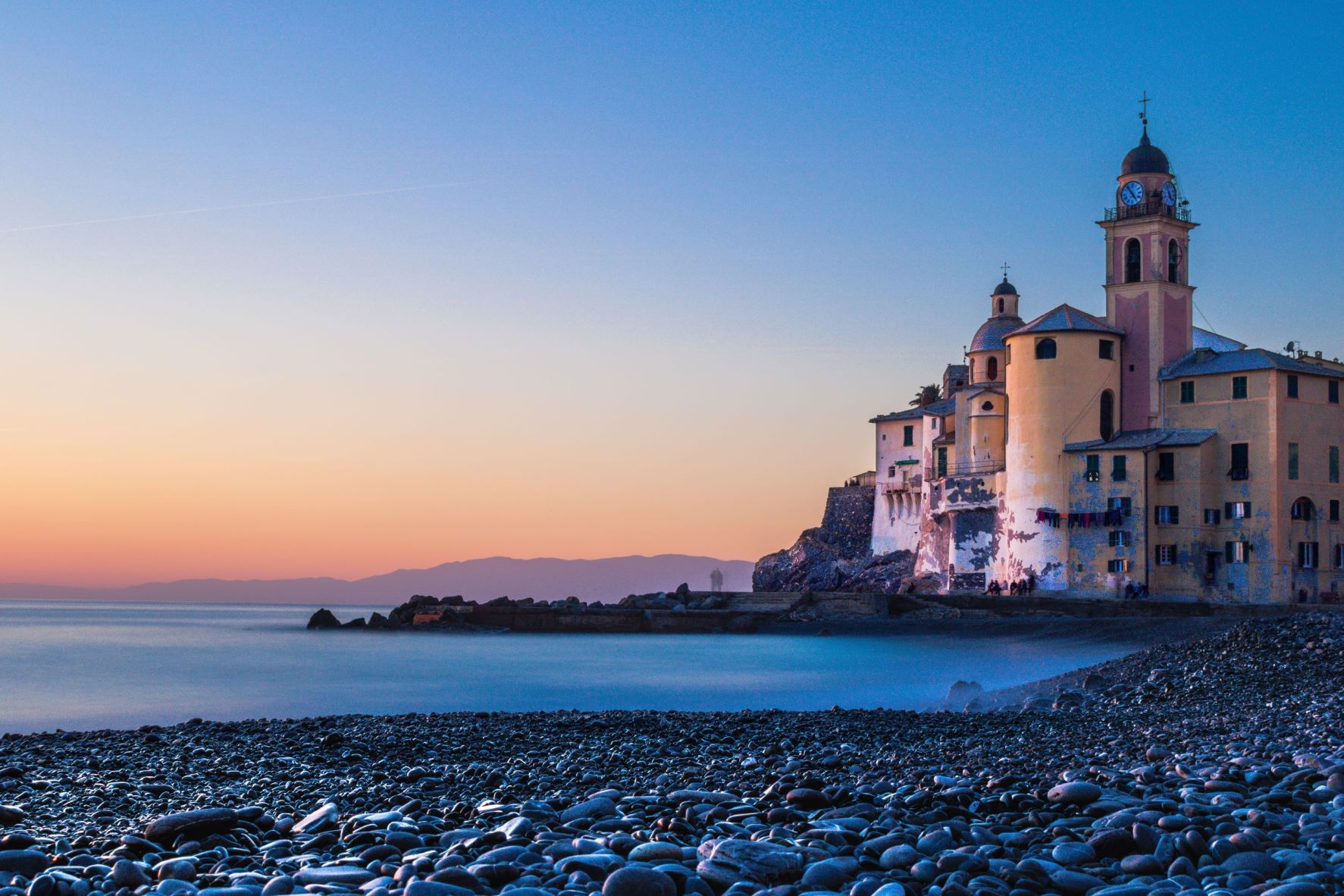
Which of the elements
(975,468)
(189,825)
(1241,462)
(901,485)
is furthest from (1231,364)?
(189,825)

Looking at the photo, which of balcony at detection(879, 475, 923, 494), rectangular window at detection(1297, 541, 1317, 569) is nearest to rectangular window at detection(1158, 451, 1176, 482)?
rectangular window at detection(1297, 541, 1317, 569)

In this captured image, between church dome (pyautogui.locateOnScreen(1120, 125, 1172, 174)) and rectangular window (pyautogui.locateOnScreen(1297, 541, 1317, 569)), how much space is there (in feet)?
57.4

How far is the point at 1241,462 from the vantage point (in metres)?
52.2

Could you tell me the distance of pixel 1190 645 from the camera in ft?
84.0

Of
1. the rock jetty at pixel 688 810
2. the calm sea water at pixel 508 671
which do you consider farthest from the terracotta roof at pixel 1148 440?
the rock jetty at pixel 688 810

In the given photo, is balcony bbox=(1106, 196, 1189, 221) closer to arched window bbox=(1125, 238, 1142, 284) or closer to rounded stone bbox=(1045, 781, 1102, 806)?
arched window bbox=(1125, 238, 1142, 284)

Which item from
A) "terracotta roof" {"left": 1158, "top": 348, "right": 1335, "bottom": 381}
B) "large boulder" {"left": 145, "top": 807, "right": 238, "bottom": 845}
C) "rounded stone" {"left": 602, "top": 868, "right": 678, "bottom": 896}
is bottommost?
"large boulder" {"left": 145, "top": 807, "right": 238, "bottom": 845}

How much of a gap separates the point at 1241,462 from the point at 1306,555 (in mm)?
4391

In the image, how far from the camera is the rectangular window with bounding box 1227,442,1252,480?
5175 centimetres

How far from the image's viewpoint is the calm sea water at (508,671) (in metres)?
31.5

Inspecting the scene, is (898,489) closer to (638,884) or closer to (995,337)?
(995,337)

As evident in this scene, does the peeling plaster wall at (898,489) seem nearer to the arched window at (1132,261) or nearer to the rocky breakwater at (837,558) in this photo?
the rocky breakwater at (837,558)

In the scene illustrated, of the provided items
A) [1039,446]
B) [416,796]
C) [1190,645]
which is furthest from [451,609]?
[416,796]

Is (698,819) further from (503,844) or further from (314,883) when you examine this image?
(314,883)
